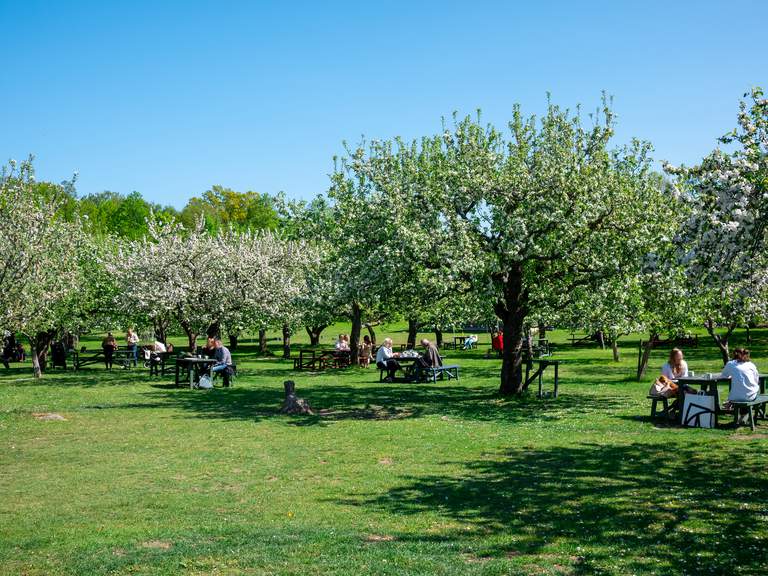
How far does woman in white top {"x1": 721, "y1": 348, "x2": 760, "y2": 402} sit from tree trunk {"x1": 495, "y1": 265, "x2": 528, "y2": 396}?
6742 mm

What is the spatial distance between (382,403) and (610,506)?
12.1 meters

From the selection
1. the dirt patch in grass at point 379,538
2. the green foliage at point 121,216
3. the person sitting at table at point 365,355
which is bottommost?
the dirt patch in grass at point 379,538

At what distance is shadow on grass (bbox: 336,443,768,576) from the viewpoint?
799 centimetres

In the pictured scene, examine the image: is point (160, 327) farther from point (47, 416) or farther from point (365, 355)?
point (47, 416)

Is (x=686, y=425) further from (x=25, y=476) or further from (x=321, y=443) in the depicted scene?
(x=25, y=476)

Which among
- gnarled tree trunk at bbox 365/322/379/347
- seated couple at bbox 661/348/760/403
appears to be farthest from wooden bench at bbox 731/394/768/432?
gnarled tree trunk at bbox 365/322/379/347

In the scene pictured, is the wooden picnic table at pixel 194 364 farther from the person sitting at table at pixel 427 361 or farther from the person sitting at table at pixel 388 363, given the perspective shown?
the person sitting at table at pixel 427 361

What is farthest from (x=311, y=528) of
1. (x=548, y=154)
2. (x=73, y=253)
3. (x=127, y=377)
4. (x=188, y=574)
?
(x=73, y=253)

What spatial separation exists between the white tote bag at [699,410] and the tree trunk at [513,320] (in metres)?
6.28

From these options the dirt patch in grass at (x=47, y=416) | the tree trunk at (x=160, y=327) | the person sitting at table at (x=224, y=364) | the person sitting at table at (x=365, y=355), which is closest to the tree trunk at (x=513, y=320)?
the person sitting at table at (x=224, y=364)

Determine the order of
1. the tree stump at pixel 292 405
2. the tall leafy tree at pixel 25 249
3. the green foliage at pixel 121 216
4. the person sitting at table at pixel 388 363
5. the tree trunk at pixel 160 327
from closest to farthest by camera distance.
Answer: the tree stump at pixel 292 405 → the tall leafy tree at pixel 25 249 → the person sitting at table at pixel 388 363 → the tree trunk at pixel 160 327 → the green foliage at pixel 121 216

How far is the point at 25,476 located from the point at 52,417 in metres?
6.93

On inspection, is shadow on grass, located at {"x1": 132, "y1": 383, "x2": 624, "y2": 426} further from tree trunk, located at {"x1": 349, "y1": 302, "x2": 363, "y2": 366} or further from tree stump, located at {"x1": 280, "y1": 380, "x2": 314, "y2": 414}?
tree trunk, located at {"x1": 349, "y1": 302, "x2": 363, "y2": 366}

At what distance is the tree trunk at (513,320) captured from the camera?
21766mm
